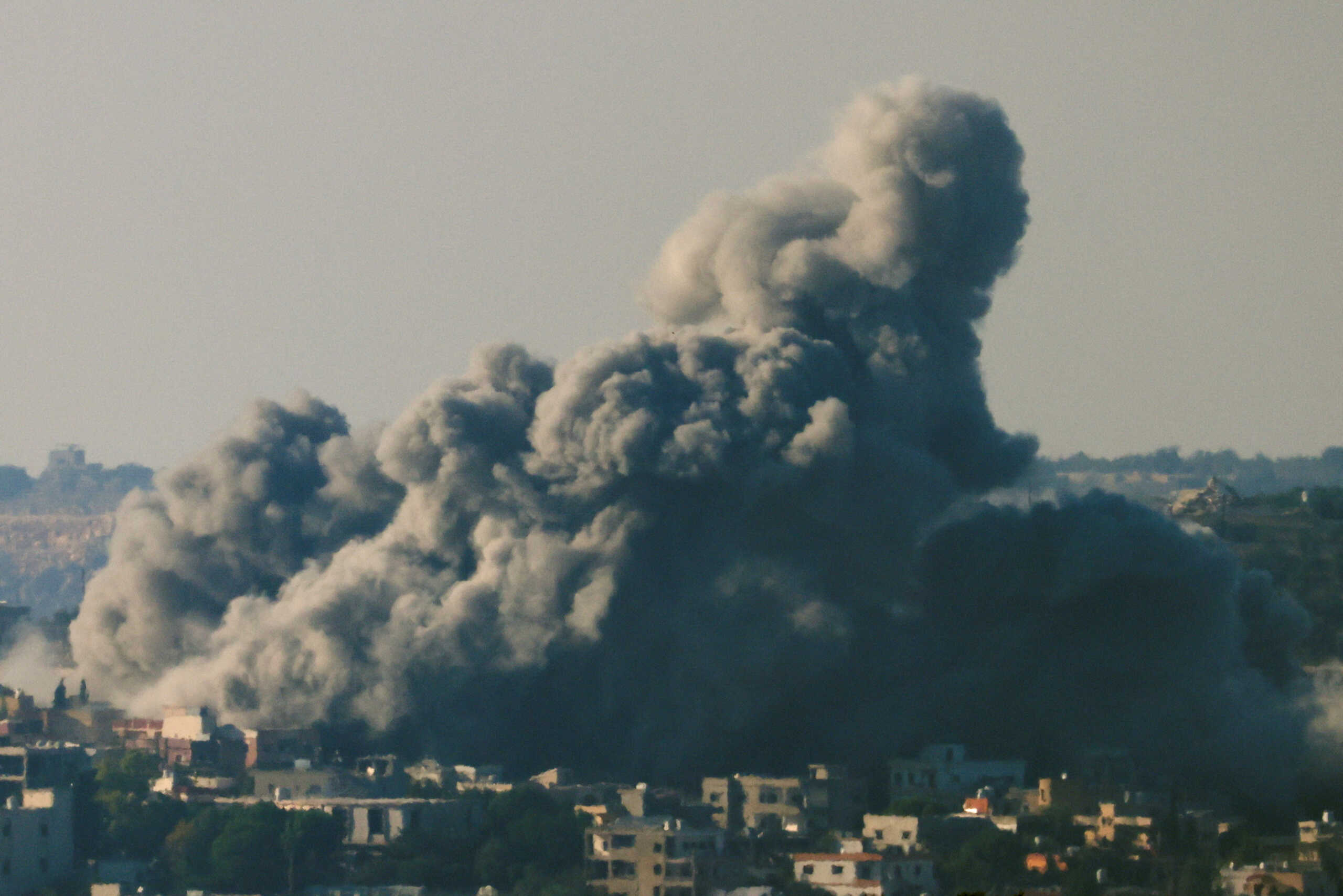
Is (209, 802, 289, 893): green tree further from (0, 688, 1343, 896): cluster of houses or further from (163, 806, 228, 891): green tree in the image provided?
(0, 688, 1343, 896): cluster of houses

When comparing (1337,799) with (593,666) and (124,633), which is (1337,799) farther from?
(124,633)

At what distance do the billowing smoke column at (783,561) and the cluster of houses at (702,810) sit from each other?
2.56 meters

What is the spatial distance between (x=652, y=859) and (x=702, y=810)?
6.66 meters

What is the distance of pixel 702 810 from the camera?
3278 inches

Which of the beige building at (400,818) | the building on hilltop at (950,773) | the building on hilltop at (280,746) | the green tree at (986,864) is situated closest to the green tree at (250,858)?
the beige building at (400,818)

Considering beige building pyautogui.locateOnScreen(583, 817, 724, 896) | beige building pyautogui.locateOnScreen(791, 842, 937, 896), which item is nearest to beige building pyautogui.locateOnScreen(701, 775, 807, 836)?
beige building pyautogui.locateOnScreen(583, 817, 724, 896)

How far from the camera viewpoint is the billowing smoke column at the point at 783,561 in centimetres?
9012

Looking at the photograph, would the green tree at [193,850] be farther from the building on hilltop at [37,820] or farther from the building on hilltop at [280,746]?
the building on hilltop at [280,746]

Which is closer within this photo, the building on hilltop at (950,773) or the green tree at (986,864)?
the green tree at (986,864)

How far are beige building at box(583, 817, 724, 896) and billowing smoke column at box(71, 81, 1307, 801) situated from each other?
41.5ft

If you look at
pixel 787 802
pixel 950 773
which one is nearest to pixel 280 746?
pixel 787 802

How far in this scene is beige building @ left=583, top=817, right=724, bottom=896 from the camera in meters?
76.1

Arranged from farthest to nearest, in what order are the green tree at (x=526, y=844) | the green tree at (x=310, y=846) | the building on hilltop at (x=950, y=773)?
the building on hilltop at (x=950, y=773)
the green tree at (x=310, y=846)
the green tree at (x=526, y=844)

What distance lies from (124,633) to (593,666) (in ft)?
50.4
